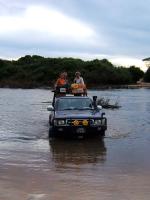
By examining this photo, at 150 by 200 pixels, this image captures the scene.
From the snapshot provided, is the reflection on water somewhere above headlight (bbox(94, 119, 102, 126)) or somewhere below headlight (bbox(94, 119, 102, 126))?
below

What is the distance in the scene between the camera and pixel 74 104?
16.9 metres

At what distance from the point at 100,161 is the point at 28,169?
193cm

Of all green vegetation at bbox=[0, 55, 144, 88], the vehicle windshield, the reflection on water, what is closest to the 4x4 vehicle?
the reflection on water

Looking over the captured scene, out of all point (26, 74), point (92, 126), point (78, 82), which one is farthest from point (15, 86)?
point (92, 126)

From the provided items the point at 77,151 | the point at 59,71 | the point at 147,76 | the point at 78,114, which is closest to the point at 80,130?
the point at 78,114

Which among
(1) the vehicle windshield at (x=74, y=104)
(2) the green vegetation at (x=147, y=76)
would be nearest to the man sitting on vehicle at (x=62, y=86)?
(1) the vehicle windshield at (x=74, y=104)

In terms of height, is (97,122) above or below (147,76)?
below

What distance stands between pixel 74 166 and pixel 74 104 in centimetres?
559

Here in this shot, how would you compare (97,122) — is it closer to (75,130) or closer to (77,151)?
(75,130)

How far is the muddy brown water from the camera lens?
8875 millimetres

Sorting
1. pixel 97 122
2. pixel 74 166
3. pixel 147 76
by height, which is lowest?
pixel 74 166

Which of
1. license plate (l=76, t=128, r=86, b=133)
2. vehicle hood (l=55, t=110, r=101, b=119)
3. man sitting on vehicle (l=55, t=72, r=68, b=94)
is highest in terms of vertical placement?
man sitting on vehicle (l=55, t=72, r=68, b=94)

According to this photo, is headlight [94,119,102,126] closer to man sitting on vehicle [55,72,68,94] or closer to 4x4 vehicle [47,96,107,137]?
4x4 vehicle [47,96,107,137]

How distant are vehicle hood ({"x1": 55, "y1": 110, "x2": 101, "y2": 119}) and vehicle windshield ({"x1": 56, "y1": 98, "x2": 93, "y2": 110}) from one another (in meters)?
0.43
